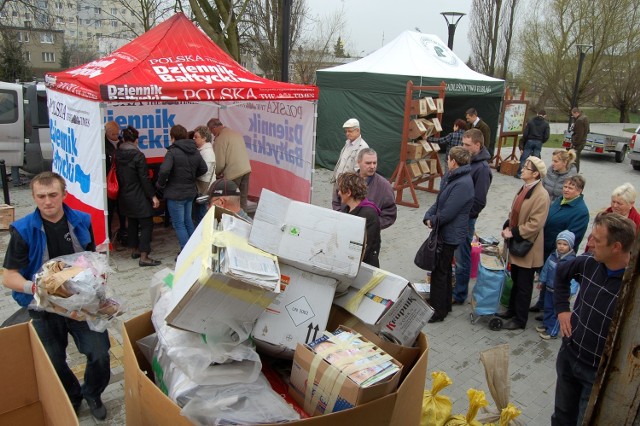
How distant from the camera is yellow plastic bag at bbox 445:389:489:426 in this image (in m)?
2.74

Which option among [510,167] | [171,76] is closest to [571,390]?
[171,76]

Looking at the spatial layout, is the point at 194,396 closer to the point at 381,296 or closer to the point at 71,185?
the point at 381,296

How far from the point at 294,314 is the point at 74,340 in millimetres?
1720

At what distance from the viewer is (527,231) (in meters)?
4.58

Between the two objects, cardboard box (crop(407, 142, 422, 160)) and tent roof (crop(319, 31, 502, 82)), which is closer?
cardboard box (crop(407, 142, 422, 160))

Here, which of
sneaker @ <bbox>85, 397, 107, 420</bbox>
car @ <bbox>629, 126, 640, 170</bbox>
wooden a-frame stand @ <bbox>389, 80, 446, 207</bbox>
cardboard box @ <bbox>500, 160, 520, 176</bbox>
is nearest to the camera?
sneaker @ <bbox>85, 397, 107, 420</bbox>

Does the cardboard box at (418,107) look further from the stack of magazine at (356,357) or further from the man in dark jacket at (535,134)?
the stack of magazine at (356,357)

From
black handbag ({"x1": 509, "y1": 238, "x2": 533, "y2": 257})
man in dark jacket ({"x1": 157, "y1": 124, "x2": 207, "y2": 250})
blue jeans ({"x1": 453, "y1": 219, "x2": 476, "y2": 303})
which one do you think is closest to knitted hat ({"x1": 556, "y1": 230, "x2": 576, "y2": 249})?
black handbag ({"x1": 509, "y1": 238, "x2": 533, "y2": 257})

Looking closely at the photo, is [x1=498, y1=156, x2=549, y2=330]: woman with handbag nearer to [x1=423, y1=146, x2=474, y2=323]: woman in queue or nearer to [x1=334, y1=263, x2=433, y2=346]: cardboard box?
[x1=423, y1=146, x2=474, y2=323]: woman in queue

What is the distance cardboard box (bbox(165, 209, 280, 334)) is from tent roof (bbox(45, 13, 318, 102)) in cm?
422

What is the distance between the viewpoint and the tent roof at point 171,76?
568 centimetres

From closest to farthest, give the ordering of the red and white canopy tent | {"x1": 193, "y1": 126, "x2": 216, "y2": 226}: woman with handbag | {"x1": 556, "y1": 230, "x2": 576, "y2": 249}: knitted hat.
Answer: {"x1": 556, "y1": 230, "x2": 576, "y2": 249}: knitted hat < the red and white canopy tent < {"x1": 193, "y1": 126, "x2": 216, "y2": 226}: woman with handbag

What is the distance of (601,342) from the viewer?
8.70 ft

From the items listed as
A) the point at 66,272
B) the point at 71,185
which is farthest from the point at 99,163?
the point at 66,272
